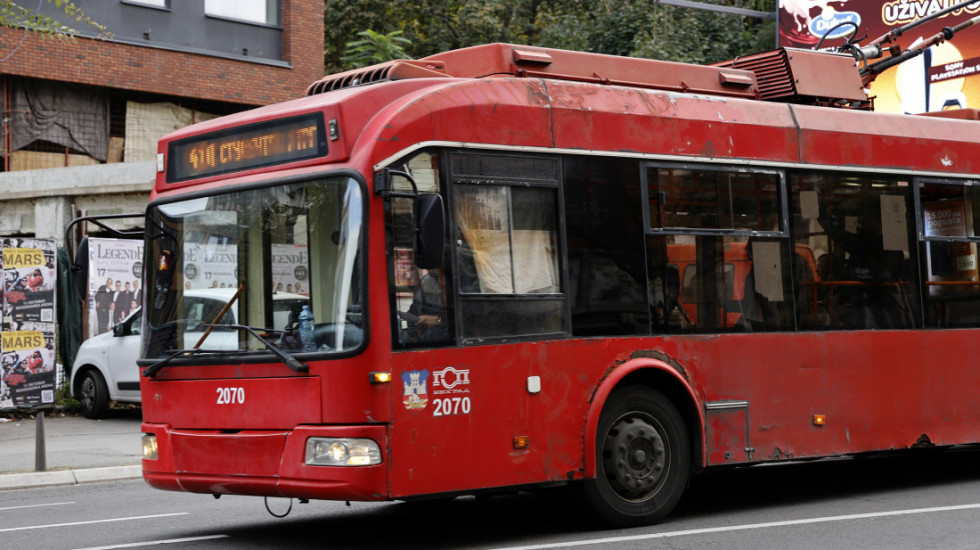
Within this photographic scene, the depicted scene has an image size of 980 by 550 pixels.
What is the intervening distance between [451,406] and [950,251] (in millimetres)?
5506

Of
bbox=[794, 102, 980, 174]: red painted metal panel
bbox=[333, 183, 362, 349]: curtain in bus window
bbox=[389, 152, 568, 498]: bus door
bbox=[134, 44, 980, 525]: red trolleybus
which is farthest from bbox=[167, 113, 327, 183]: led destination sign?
bbox=[794, 102, 980, 174]: red painted metal panel

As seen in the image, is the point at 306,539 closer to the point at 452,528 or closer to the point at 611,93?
the point at 452,528

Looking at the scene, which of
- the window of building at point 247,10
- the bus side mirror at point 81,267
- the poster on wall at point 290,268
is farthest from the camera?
the window of building at point 247,10

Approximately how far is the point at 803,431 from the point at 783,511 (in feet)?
2.10

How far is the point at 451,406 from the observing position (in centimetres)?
790

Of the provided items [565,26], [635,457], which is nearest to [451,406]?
[635,457]

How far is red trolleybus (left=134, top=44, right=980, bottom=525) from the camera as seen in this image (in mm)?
7734

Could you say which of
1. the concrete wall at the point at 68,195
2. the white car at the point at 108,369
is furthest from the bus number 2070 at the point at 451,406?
the concrete wall at the point at 68,195

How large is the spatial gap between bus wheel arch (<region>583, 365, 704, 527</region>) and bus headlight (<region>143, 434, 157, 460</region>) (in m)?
2.96

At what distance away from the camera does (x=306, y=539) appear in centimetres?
884

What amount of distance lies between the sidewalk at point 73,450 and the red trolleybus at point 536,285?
4630mm

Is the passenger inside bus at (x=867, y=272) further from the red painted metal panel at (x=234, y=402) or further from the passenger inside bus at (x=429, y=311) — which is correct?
the red painted metal panel at (x=234, y=402)

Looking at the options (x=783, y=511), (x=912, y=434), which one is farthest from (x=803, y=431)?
(x=912, y=434)

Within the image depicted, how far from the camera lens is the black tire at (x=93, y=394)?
18.5 m
